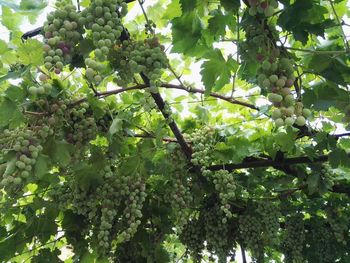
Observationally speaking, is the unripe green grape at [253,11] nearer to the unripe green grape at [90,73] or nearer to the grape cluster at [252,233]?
the unripe green grape at [90,73]

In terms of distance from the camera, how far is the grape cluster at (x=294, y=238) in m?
4.04

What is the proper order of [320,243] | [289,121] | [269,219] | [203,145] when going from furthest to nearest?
[320,243], [269,219], [203,145], [289,121]

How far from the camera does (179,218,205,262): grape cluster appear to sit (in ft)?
13.2

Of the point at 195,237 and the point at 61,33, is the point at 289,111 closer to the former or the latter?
the point at 61,33

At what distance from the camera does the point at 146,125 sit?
10.8 feet

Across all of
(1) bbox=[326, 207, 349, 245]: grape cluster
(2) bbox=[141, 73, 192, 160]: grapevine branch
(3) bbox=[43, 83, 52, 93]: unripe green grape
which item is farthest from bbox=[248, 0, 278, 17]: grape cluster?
(1) bbox=[326, 207, 349, 245]: grape cluster

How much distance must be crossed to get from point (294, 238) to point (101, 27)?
3.07m

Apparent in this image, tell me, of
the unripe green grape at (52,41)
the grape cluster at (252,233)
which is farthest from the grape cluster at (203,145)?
the unripe green grape at (52,41)

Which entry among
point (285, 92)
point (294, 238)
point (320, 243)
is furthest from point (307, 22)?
point (320, 243)

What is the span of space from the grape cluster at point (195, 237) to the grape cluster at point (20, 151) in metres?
2.30

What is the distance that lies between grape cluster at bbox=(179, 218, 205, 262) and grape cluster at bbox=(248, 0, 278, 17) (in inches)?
105

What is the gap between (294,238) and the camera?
411 cm

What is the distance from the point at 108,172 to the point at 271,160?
1.24 meters

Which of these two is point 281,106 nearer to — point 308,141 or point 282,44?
point 282,44
